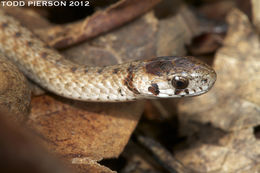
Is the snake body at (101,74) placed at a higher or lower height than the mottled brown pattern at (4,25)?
lower

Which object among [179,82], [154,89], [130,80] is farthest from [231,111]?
[130,80]

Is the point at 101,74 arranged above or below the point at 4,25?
below

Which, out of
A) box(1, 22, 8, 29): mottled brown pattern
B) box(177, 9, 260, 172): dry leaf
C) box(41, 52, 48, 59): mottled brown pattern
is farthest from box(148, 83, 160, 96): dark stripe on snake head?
box(1, 22, 8, 29): mottled brown pattern

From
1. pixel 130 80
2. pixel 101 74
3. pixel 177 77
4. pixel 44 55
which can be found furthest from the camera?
pixel 44 55

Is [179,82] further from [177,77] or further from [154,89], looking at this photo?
[154,89]

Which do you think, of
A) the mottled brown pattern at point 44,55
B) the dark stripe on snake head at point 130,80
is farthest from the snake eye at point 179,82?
the mottled brown pattern at point 44,55

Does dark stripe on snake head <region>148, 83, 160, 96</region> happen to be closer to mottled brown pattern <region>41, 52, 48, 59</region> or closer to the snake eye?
the snake eye

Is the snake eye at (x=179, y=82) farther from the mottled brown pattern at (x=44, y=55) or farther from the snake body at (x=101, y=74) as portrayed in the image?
the mottled brown pattern at (x=44, y=55)

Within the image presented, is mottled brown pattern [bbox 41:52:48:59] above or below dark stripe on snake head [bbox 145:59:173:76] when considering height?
above
